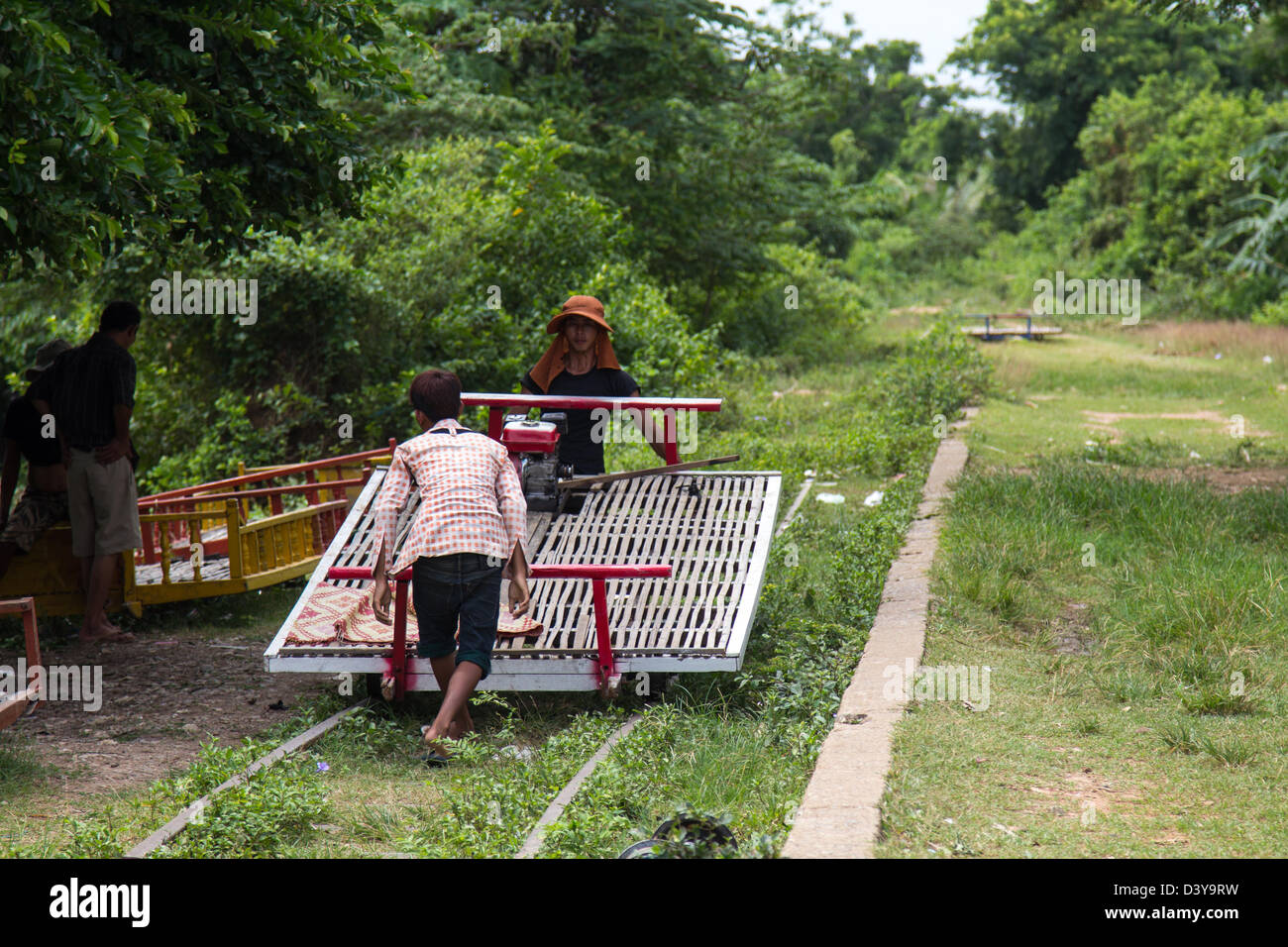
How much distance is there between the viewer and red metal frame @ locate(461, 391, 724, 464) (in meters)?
7.83

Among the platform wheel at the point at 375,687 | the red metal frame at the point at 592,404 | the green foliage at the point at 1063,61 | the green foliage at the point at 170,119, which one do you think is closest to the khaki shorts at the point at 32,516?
the green foliage at the point at 170,119

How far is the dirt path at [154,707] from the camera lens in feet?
20.2

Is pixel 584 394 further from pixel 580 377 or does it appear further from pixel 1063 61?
pixel 1063 61

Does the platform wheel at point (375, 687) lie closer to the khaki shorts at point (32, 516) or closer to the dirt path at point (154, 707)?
the dirt path at point (154, 707)

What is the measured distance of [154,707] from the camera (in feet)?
23.5

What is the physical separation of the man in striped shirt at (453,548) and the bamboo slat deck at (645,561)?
15.8 inches

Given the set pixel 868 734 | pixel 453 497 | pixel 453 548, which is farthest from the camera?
pixel 453 497

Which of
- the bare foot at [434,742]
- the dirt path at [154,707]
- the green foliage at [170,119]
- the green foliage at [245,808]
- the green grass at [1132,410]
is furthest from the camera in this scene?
the green grass at [1132,410]

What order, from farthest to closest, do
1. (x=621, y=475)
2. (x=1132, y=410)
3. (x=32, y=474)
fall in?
1. (x=1132, y=410)
2. (x=32, y=474)
3. (x=621, y=475)

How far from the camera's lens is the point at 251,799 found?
4793mm

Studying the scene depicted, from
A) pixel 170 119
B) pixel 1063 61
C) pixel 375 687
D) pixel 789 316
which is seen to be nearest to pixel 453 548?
pixel 375 687

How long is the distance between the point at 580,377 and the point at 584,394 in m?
0.11

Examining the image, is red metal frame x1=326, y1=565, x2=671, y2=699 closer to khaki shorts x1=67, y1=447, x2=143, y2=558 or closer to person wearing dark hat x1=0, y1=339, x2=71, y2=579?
khaki shorts x1=67, y1=447, x2=143, y2=558
